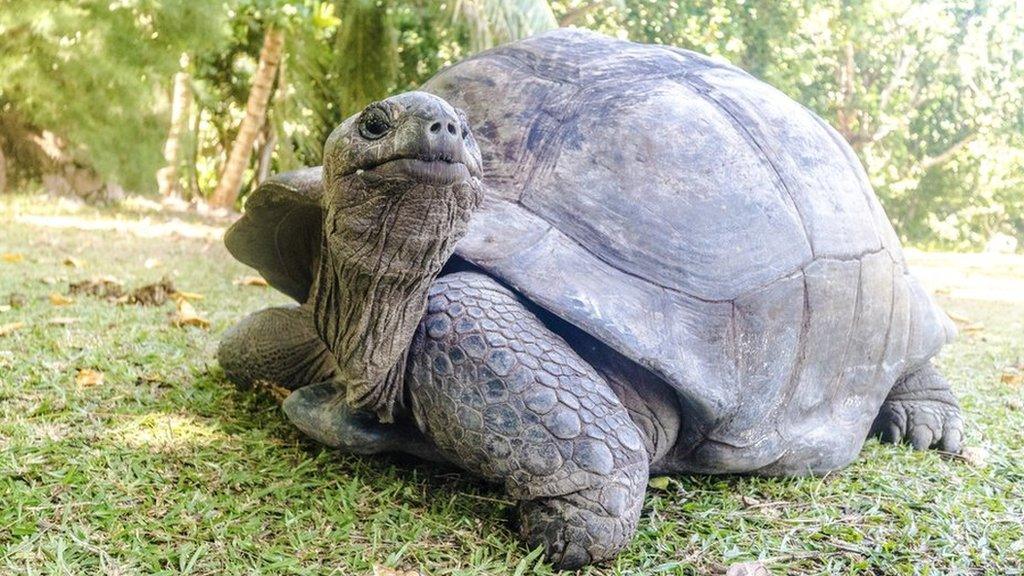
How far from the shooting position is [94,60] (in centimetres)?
909

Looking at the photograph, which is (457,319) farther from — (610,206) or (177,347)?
(177,347)

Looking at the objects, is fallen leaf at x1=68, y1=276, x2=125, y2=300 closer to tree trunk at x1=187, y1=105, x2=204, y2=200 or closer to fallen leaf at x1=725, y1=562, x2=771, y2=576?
fallen leaf at x1=725, y1=562, x2=771, y2=576

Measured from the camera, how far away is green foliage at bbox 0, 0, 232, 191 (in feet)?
28.9

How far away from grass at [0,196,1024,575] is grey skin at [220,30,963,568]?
0.11 metres

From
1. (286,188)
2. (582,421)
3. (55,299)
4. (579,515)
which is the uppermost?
(286,188)

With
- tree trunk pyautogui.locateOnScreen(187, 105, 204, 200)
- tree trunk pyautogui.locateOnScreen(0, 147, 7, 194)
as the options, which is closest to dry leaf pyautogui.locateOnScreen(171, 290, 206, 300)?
tree trunk pyautogui.locateOnScreen(0, 147, 7, 194)

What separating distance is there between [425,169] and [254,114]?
33.1ft

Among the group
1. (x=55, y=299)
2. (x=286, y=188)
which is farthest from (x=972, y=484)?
(x=55, y=299)

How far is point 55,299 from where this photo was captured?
162 inches

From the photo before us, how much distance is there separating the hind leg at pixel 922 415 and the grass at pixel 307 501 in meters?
0.09

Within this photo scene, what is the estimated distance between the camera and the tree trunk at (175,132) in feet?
38.0

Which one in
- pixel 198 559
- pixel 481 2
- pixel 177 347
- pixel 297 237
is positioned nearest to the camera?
pixel 198 559

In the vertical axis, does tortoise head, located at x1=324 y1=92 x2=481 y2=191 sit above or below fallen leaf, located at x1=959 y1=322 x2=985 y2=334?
above

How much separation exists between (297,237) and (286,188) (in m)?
0.42
